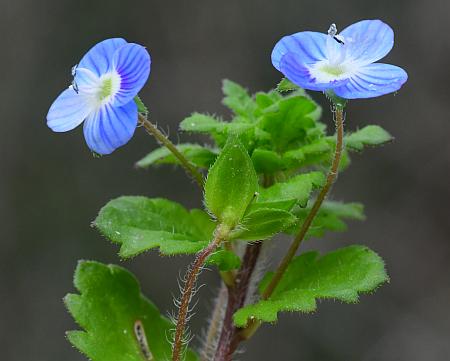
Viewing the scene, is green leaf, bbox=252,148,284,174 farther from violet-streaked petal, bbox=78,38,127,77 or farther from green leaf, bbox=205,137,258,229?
violet-streaked petal, bbox=78,38,127,77

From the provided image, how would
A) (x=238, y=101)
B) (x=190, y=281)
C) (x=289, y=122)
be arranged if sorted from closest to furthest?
(x=190, y=281) → (x=289, y=122) → (x=238, y=101)

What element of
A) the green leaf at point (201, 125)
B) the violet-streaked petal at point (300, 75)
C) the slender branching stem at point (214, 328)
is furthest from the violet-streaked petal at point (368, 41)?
the slender branching stem at point (214, 328)

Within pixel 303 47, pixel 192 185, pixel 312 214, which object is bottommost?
pixel 192 185

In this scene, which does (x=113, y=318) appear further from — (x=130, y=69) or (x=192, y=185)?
(x=192, y=185)

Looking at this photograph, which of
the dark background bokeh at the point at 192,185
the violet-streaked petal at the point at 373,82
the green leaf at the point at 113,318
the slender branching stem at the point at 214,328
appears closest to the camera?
the violet-streaked petal at the point at 373,82

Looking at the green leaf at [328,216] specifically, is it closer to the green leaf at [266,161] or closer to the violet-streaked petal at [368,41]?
the green leaf at [266,161]

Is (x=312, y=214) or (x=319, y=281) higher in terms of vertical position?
(x=312, y=214)

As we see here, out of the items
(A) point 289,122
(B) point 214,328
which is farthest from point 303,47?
(B) point 214,328

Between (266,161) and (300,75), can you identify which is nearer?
(300,75)
